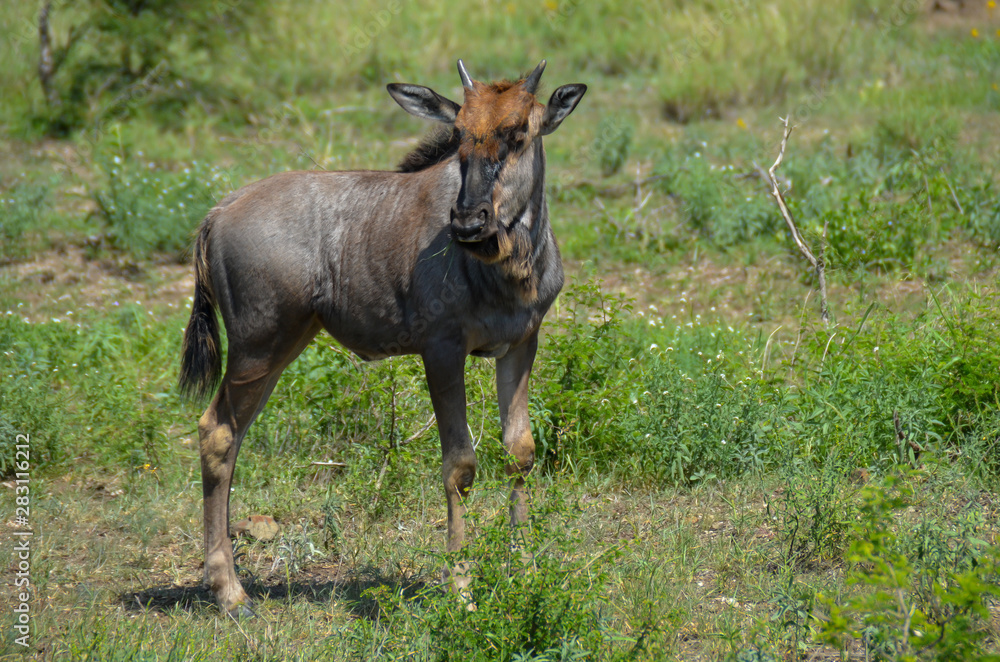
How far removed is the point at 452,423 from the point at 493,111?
5.54 ft

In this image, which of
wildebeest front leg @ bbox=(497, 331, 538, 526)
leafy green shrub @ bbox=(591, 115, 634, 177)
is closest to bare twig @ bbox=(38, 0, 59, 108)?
leafy green shrub @ bbox=(591, 115, 634, 177)

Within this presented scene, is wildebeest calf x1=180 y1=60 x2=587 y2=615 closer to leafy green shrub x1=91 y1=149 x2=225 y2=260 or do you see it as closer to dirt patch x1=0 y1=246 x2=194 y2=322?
dirt patch x1=0 y1=246 x2=194 y2=322

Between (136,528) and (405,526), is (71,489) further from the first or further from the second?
(405,526)

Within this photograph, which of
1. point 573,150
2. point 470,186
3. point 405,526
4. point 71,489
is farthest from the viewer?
point 573,150

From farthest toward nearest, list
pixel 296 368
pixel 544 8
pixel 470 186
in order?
pixel 544 8, pixel 296 368, pixel 470 186

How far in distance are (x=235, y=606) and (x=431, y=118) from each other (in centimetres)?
299

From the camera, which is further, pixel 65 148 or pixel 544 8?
pixel 544 8

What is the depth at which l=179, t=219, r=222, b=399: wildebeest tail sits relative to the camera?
5621 millimetres

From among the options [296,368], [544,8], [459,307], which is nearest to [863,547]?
[459,307]

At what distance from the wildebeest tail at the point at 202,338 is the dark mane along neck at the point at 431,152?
51.1 inches

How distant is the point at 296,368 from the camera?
7.52 meters

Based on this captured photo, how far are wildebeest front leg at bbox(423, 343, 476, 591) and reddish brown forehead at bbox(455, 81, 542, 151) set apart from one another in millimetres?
1155

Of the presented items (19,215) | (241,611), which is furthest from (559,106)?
(19,215)

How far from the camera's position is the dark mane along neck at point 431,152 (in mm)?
5598
